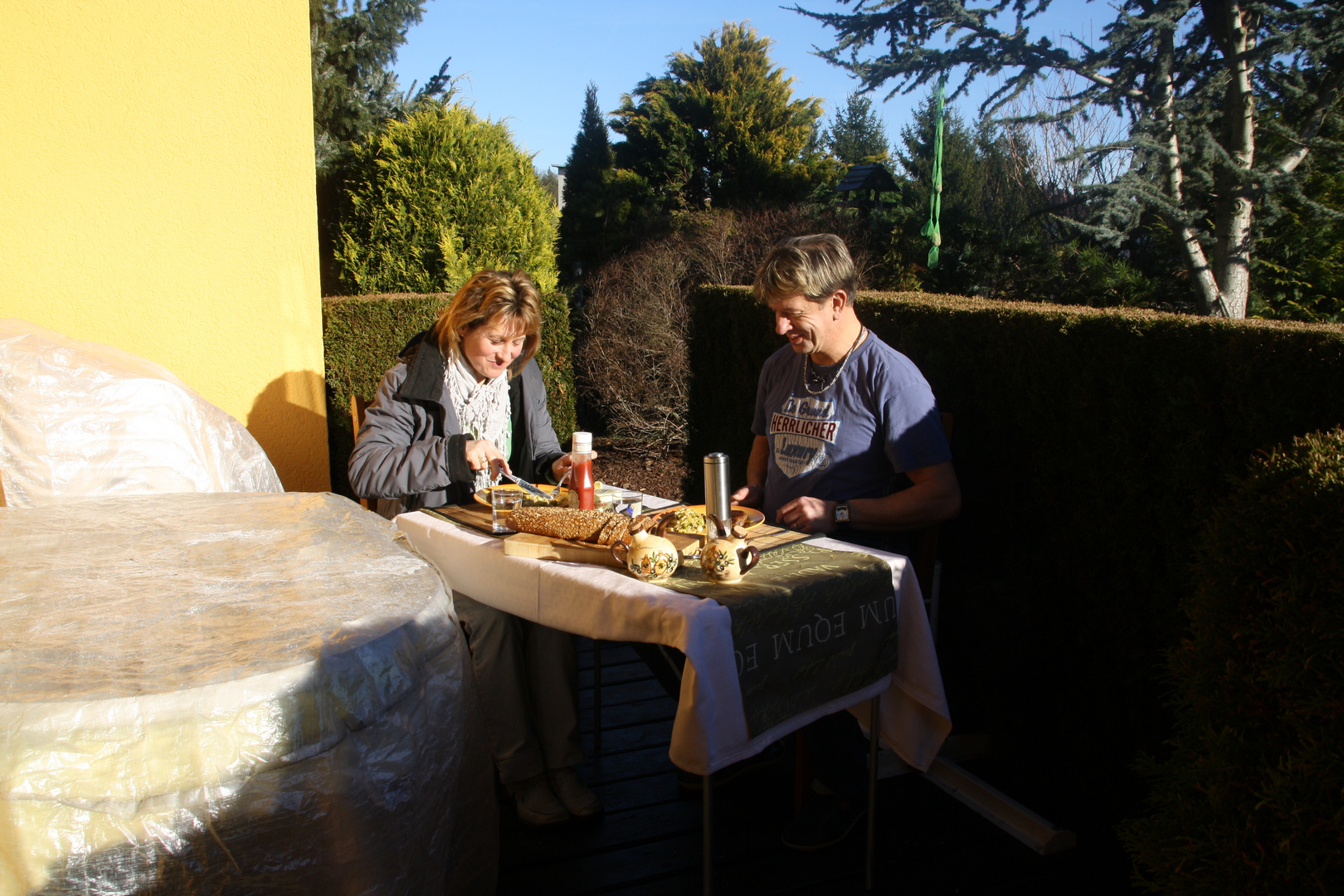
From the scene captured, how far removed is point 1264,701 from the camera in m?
1.25

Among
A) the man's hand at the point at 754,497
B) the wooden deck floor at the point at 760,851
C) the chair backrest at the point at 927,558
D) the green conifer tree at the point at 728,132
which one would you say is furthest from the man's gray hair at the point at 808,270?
the green conifer tree at the point at 728,132

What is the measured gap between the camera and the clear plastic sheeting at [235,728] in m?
1.12

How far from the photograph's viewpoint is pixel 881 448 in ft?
8.13

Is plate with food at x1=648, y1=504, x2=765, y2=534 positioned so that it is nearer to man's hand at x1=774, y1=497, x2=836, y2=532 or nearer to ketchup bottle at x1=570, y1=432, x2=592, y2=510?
man's hand at x1=774, y1=497, x2=836, y2=532

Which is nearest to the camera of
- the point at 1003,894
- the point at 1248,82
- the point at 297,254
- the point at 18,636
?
the point at 18,636

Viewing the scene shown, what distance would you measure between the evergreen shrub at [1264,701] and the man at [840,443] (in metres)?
0.95

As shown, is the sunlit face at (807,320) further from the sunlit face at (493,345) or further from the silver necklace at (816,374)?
the sunlit face at (493,345)

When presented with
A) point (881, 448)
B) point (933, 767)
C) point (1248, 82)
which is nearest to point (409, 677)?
point (881, 448)

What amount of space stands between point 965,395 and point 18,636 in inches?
99.9

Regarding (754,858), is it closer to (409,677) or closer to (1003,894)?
(1003,894)

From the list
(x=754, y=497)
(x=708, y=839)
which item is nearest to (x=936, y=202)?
(x=754, y=497)

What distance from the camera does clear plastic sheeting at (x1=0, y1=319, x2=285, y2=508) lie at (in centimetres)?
247

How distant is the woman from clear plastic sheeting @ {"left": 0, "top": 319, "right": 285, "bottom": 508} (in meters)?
0.57

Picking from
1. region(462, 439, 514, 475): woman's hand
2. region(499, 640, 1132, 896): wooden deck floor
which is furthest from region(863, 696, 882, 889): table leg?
region(462, 439, 514, 475): woman's hand
